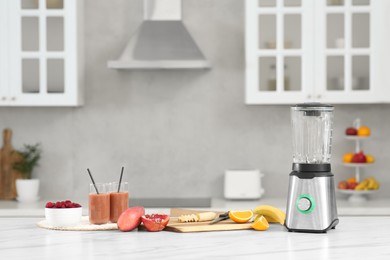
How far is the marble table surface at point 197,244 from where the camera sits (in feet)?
7.46

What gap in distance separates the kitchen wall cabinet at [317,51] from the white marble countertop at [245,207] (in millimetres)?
688

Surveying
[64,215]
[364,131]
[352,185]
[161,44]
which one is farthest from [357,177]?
[64,215]

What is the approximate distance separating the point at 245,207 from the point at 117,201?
6.38 feet

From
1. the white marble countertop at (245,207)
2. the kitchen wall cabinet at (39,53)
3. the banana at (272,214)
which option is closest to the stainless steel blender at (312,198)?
the banana at (272,214)

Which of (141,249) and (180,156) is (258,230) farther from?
(180,156)

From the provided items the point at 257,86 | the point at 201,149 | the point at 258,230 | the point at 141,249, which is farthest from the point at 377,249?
the point at 201,149

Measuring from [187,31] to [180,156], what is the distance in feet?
2.98

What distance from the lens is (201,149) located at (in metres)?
5.27

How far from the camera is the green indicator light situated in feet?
8.75

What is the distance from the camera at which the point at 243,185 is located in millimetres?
4969

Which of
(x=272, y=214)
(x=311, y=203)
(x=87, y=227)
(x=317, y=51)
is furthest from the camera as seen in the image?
(x=317, y=51)

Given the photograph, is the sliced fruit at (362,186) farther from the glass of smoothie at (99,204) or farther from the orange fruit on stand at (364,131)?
the glass of smoothie at (99,204)

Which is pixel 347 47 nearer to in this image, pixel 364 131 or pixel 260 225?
pixel 364 131

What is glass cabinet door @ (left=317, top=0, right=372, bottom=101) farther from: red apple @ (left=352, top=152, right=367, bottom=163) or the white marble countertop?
the white marble countertop
